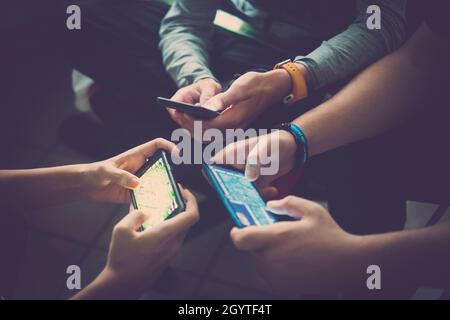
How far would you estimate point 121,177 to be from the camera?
30.9 inches

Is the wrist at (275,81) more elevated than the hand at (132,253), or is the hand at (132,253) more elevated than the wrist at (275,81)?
the wrist at (275,81)

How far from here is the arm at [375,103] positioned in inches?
35.6

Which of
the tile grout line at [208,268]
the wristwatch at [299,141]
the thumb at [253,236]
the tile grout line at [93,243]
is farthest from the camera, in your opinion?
the tile grout line at [208,268]

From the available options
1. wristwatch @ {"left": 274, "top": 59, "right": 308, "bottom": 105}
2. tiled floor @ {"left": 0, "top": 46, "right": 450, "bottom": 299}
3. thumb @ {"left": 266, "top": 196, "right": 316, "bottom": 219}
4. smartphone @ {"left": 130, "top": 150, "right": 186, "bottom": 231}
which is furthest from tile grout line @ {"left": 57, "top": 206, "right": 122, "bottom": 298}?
wristwatch @ {"left": 274, "top": 59, "right": 308, "bottom": 105}

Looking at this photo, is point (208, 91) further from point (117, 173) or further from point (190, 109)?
point (117, 173)

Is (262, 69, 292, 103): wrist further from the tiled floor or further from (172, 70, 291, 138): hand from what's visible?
the tiled floor

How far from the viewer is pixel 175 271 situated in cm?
124

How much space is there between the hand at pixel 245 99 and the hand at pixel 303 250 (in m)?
0.30

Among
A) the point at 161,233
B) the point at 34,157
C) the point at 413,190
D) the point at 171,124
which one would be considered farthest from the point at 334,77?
the point at 34,157

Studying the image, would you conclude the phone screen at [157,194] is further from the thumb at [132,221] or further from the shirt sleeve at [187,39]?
the shirt sleeve at [187,39]

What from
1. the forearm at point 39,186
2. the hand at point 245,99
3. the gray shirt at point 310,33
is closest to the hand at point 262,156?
the hand at point 245,99

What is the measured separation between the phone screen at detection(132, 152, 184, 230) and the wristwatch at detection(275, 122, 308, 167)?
307 millimetres

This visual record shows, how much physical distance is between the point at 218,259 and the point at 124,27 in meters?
0.80

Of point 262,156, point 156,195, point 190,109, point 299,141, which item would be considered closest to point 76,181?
point 156,195
